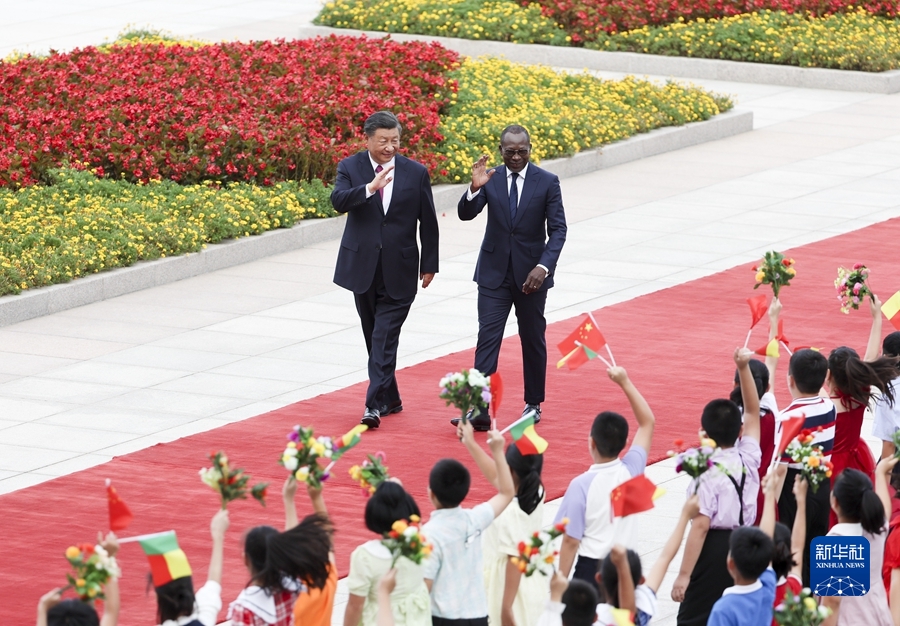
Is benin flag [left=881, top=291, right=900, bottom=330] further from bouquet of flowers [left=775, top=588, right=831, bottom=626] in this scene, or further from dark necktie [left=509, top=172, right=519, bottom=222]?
bouquet of flowers [left=775, top=588, right=831, bottom=626]

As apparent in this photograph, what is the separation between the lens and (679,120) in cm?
2194

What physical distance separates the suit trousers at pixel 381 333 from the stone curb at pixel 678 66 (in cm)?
1546

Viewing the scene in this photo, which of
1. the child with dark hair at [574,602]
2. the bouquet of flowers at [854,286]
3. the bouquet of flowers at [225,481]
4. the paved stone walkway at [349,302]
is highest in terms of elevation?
the bouquet of flowers at [225,481]

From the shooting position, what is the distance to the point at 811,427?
7977mm

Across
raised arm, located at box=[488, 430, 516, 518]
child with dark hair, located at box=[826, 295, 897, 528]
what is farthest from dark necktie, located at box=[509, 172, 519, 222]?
raised arm, located at box=[488, 430, 516, 518]

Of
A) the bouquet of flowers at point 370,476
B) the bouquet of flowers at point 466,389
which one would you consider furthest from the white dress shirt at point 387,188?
the bouquet of flowers at point 370,476

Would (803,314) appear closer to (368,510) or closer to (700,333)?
(700,333)

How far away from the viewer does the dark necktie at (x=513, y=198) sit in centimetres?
1119

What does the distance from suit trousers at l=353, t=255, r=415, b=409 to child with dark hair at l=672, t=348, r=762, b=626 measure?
409 cm

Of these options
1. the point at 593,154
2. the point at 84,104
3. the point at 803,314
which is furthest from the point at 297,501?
the point at 593,154

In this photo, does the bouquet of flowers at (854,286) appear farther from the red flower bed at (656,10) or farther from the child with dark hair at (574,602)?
the red flower bed at (656,10)

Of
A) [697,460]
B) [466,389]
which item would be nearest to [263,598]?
[466,389]

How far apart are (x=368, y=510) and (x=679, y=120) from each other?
53.4 feet

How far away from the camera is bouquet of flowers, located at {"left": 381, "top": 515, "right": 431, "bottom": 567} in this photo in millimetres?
5641
